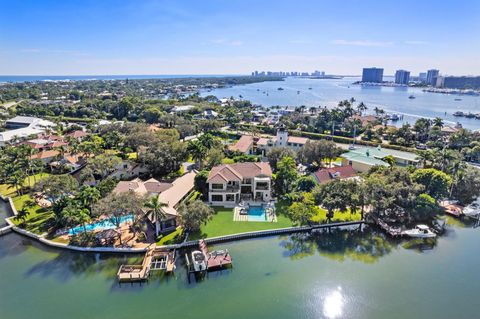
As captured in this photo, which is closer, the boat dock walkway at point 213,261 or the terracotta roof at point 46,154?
the boat dock walkway at point 213,261

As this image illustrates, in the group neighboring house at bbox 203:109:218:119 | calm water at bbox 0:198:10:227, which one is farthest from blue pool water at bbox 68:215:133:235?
neighboring house at bbox 203:109:218:119

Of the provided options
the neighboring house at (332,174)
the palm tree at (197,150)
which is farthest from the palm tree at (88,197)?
the neighboring house at (332,174)

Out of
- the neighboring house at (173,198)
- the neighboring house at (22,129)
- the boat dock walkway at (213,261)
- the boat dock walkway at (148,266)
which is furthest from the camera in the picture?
the neighboring house at (22,129)

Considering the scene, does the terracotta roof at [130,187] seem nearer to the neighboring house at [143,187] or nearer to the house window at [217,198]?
the neighboring house at [143,187]

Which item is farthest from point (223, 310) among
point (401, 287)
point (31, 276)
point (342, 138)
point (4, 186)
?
point (342, 138)

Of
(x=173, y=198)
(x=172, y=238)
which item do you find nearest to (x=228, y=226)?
(x=172, y=238)
